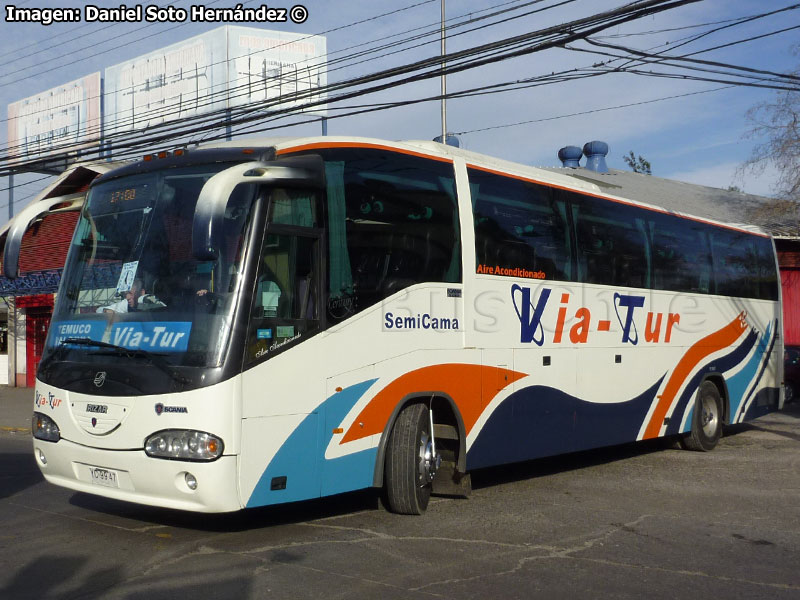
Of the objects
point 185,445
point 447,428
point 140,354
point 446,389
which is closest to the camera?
point 185,445

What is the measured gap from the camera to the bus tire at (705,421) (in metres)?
13.4

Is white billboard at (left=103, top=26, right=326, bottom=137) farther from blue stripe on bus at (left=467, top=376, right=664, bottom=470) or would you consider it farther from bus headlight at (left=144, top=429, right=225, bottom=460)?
bus headlight at (left=144, top=429, right=225, bottom=460)

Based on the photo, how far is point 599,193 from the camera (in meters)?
11.6

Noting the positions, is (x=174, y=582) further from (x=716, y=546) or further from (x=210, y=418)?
(x=716, y=546)

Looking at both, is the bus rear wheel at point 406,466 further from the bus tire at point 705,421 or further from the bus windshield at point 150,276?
the bus tire at point 705,421

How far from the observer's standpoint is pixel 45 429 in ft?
25.4

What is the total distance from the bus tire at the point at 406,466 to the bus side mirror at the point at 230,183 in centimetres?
236

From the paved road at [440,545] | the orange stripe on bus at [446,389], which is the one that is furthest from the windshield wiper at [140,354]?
the orange stripe on bus at [446,389]

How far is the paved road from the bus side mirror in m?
2.30

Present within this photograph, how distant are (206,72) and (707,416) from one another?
23.5 meters

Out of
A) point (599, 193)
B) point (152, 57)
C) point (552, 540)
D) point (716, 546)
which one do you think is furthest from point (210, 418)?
point (152, 57)

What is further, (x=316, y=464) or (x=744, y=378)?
(x=744, y=378)

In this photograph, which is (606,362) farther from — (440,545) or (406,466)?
(440,545)

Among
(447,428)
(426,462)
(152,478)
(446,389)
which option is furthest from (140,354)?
(447,428)
